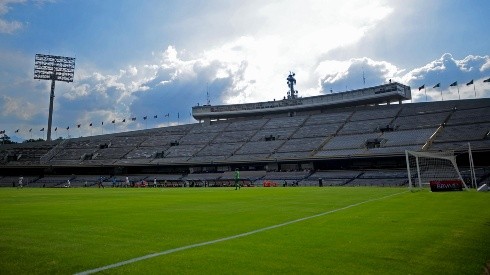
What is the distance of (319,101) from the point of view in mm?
82000

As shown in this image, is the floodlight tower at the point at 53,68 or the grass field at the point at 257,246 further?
the floodlight tower at the point at 53,68

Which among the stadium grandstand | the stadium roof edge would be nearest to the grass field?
the stadium grandstand

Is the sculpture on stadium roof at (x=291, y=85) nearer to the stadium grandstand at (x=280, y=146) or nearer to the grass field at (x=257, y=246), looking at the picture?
the stadium grandstand at (x=280, y=146)

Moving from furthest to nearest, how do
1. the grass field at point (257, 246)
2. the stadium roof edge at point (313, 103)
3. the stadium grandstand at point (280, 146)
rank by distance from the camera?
the stadium roof edge at point (313, 103)
the stadium grandstand at point (280, 146)
the grass field at point (257, 246)

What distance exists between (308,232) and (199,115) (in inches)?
3405

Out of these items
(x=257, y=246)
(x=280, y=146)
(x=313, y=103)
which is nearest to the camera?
(x=257, y=246)

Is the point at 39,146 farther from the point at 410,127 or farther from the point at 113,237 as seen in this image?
the point at 113,237

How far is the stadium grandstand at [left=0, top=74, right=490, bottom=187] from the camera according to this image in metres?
54.6

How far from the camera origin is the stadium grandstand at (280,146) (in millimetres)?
54625

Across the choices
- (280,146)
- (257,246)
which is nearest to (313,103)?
(280,146)

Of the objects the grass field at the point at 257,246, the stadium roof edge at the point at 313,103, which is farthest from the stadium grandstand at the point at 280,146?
the grass field at the point at 257,246

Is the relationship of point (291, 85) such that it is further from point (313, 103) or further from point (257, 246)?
point (257, 246)

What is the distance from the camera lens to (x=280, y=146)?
6812 centimetres

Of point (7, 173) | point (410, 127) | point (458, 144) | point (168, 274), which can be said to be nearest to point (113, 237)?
point (168, 274)
